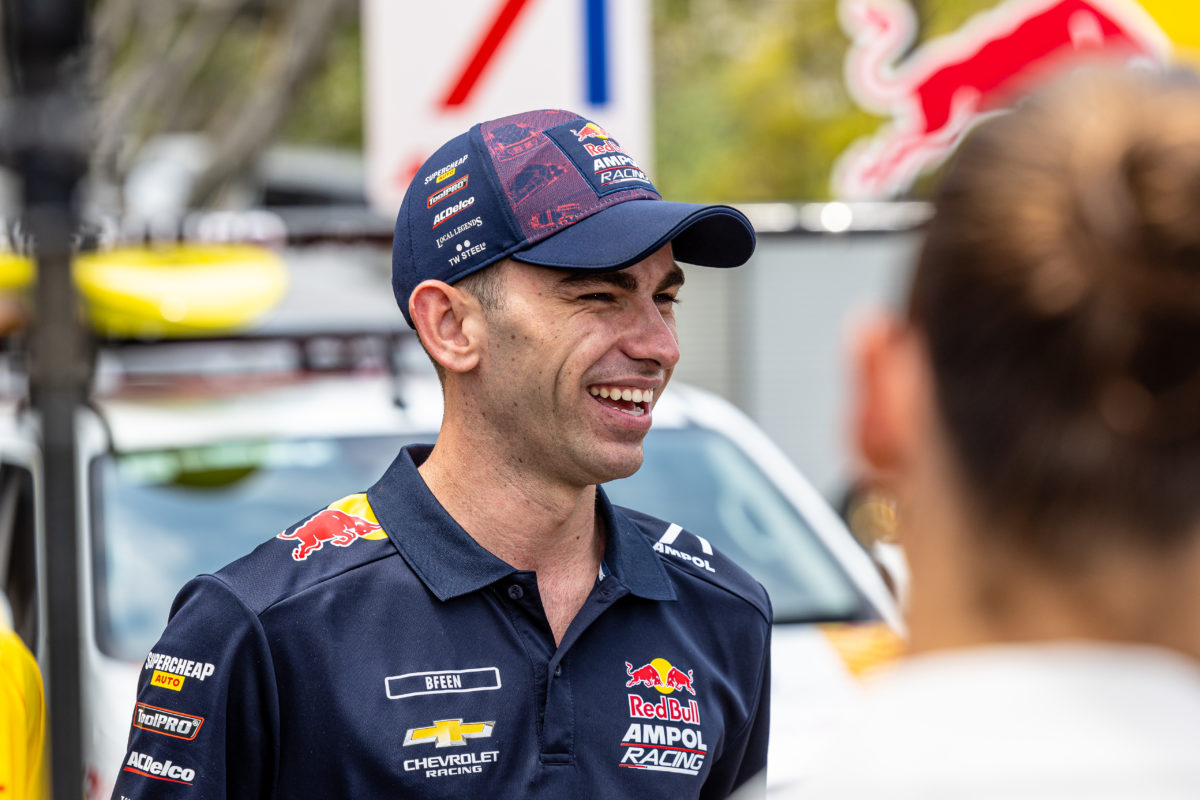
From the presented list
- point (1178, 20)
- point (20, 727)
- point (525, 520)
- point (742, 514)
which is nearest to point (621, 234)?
point (525, 520)

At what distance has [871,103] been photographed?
1253cm

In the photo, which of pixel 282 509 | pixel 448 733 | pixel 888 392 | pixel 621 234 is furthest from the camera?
pixel 282 509

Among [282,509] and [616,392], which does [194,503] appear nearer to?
[282,509]

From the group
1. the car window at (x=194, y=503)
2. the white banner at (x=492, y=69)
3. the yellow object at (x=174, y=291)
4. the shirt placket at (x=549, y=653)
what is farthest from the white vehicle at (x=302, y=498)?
the shirt placket at (x=549, y=653)

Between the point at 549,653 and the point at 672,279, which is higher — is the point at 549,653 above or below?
below

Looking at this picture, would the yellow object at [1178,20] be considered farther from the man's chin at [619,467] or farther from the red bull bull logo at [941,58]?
the man's chin at [619,467]

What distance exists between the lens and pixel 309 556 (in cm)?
218

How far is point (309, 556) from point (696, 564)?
66cm

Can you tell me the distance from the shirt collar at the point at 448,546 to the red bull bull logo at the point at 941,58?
26.4 ft

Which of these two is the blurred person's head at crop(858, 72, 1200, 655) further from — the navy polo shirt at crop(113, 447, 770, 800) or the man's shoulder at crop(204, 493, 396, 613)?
the man's shoulder at crop(204, 493, 396, 613)

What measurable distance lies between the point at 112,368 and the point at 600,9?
2283mm

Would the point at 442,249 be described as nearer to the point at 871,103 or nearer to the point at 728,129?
the point at 871,103

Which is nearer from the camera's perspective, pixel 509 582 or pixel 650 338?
pixel 509 582

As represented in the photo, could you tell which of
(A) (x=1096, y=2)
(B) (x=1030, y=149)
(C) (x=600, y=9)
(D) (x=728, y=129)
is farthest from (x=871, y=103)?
(D) (x=728, y=129)
